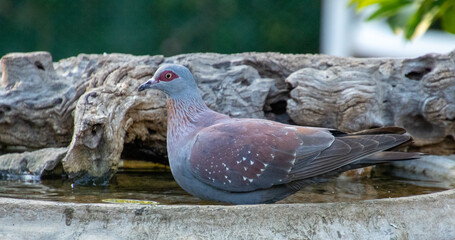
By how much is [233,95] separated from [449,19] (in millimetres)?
1396

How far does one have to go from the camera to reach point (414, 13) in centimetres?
400

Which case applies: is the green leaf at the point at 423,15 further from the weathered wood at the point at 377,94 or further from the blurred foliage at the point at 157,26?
the blurred foliage at the point at 157,26

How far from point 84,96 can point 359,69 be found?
5.53 ft

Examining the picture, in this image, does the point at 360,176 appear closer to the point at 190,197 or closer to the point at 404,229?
the point at 190,197

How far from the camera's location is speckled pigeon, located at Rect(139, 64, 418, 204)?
279 cm

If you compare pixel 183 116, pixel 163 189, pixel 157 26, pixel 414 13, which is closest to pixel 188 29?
pixel 157 26

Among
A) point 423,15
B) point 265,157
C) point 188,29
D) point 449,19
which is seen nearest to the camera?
point 265,157

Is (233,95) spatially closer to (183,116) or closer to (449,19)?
(183,116)

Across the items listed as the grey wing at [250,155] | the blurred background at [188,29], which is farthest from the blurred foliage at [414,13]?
the blurred background at [188,29]

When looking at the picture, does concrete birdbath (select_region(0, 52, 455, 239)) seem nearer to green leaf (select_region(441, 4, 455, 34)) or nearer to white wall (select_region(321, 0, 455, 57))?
green leaf (select_region(441, 4, 455, 34))

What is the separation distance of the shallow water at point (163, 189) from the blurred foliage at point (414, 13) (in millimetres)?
975

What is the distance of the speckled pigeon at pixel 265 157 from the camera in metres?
2.79

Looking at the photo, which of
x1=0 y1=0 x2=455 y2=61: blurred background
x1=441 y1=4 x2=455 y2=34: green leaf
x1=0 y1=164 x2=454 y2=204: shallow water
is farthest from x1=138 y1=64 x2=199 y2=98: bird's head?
x1=0 y1=0 x2=455 y2=61: blurred background

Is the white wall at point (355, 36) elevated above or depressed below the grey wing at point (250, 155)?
above
